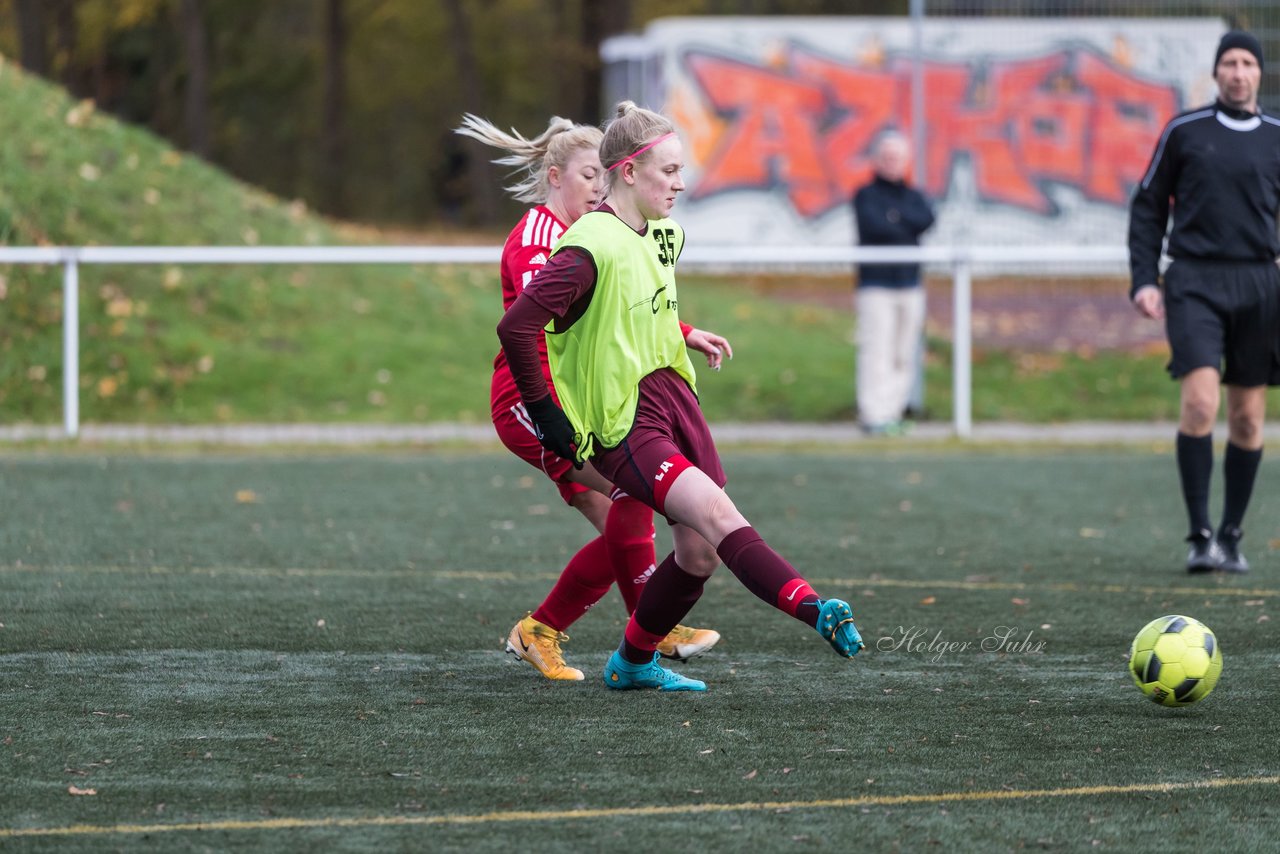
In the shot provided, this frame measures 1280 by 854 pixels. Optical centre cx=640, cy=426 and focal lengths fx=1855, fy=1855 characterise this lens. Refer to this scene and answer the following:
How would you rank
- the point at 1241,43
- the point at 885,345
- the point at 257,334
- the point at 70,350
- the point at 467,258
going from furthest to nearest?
the point at 257,334 → the point at 885,345 → the point at 70,350 → the point at 467,258 → the point at 1241,43

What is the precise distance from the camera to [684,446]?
5176 mm

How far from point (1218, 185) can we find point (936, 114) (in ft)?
56.8

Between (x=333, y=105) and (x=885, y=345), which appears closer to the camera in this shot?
(x=885, y=345)

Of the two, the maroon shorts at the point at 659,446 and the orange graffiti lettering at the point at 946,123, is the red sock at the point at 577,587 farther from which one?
the orange graffiti lettering at the point at 946,123

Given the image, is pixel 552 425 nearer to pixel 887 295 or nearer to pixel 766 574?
pixel 766 574

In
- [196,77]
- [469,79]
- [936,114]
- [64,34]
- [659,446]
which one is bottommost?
[659,446]

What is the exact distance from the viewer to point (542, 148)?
5797 mm

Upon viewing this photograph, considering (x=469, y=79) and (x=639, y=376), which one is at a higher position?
(x=469, y=79)

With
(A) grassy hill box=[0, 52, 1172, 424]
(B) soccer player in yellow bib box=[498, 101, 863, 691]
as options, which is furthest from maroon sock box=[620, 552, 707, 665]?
(A) grassy hill box=[0, 52, 1172, 424]

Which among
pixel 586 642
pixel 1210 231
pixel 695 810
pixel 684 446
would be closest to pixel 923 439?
pixel 1210 231

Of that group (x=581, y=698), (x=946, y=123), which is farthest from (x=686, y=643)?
(x=946, y=123)

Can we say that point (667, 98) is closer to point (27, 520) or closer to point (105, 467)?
point (105, 467)

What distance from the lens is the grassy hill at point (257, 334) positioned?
14961 mm

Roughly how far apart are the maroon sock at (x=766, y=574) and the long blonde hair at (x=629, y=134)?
1066 millimetres
